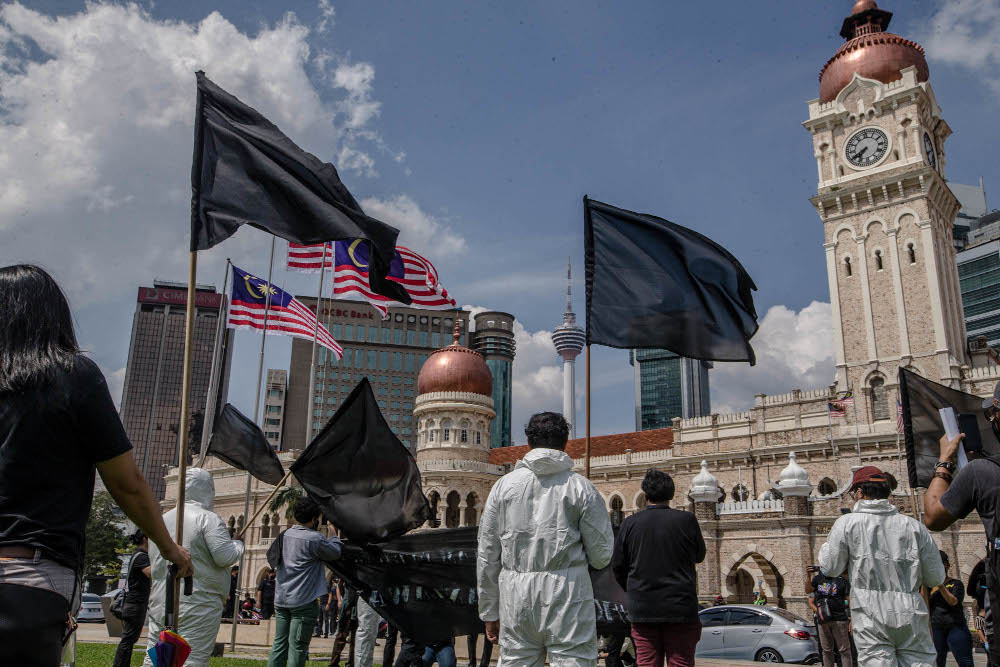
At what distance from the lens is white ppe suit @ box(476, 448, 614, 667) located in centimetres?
434

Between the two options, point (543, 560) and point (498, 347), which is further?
point (498, 347)

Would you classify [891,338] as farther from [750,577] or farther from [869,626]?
[869,626]

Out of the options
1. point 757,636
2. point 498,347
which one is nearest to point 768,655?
point 757,636

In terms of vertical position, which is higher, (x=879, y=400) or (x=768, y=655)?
(x=879, y=400)

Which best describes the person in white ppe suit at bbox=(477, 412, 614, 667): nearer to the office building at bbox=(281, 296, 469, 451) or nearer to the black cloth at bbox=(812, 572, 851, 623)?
the black cloth at bbox=(812, 572, 851, 623)

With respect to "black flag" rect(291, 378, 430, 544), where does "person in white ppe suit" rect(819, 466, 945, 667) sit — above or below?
below

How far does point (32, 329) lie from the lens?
284 cm

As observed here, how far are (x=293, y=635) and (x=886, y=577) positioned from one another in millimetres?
4903

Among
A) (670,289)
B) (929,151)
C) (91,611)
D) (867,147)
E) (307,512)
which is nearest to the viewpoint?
(307,512)

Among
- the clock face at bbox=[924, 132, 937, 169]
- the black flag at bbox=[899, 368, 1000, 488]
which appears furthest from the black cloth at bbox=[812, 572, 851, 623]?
the clock face at bbox=[924, 132, 937, 169]

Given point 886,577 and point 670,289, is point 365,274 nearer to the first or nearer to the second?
point 670,289

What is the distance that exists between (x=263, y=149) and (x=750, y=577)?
33.4 m

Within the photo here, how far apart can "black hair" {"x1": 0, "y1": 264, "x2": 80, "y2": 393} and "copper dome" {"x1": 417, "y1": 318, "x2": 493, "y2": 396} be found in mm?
40782

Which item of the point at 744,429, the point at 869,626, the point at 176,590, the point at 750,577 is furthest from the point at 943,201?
the point at 176,590
